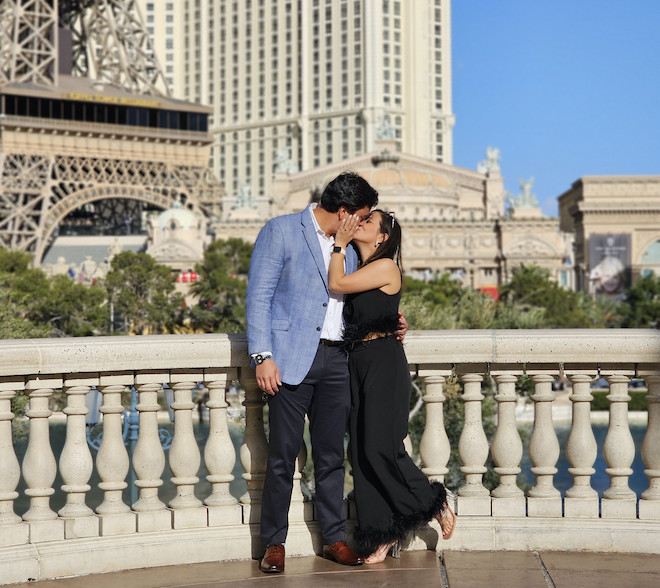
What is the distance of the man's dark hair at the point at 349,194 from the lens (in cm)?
714

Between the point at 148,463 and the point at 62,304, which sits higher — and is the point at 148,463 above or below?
below

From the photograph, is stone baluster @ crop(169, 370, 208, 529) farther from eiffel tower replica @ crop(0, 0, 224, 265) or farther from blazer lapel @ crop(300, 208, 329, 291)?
eiffel tower replica @ crop(0, 0, 224, 265)

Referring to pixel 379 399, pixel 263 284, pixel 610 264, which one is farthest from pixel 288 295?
pixel 610 264

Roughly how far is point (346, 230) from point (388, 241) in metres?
0.35

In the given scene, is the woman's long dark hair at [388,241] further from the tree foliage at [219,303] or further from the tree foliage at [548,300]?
the tree foliage at [548,300]

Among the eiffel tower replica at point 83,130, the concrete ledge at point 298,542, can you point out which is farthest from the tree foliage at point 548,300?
the concrete ledge at point 298,542

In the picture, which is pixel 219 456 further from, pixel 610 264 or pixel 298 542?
pixel 610 264

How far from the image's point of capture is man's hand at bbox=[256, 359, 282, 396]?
6953 millimetres

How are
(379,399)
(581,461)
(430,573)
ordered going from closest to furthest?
(430,573) → (379,399) → (581,461)

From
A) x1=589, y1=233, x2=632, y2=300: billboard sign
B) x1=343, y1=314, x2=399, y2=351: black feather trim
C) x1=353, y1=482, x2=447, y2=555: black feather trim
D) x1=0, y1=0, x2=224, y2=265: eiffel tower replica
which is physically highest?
x1=0, y1=0, x2=224, y2=265: eiffel tower replica

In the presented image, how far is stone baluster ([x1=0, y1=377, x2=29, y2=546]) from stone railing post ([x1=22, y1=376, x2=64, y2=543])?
77 mm

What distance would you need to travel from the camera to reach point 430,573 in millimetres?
7051

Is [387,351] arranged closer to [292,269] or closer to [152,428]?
[292,269]

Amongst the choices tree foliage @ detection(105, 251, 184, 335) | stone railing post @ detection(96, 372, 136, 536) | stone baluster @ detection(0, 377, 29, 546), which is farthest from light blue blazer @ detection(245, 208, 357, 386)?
tree foliage @ detection(105, 251, 184, 335)
